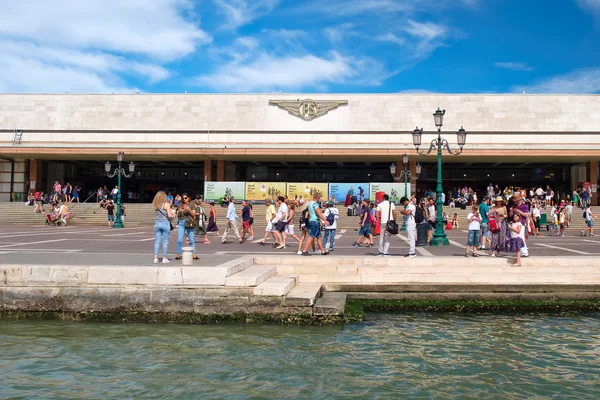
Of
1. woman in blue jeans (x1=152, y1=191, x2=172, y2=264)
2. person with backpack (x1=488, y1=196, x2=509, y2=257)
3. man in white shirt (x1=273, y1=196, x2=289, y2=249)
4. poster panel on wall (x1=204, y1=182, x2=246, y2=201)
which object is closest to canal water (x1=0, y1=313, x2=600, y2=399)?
woman in blue jeans (x1=152, y1=191, x2=172, y2=264)

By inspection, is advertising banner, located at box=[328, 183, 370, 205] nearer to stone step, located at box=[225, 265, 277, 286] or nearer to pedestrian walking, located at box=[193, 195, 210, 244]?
pedestrian walking, located at box=[193, 195, 210, 244]

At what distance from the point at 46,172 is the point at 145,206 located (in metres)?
14.6

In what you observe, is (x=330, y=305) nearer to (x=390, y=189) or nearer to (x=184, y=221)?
(x=184, y=221)

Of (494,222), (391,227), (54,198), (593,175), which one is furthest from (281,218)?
(593,175)

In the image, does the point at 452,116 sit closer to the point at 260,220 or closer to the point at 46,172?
the point at 260,220

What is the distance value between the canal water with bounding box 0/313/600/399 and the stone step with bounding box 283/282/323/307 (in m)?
0.55

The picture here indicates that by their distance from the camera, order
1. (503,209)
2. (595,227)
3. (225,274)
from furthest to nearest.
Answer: (595,227)
(503,209)
(225,274)

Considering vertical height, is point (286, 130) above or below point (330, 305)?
above

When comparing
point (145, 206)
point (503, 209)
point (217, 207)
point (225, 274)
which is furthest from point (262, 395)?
point (145, 206)

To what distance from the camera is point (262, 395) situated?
18.5 feet

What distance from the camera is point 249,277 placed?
913 cm

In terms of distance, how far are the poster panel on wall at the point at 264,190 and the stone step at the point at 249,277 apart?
21.9 metres

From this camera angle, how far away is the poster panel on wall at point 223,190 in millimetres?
32719

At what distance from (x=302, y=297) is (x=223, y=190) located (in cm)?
2472
